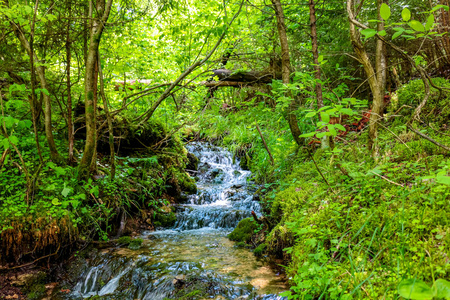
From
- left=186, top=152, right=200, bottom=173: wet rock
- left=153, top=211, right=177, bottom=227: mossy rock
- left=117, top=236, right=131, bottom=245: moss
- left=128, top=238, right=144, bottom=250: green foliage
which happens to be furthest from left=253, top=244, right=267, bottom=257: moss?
left=186, top=152, right=200, bottom=173: wet rock

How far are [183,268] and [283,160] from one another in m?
2.62

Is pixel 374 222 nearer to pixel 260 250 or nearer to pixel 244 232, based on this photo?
pixel 260 250

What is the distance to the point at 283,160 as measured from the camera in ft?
15.9

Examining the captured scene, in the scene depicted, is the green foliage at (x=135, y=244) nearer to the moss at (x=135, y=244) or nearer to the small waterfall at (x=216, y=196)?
the moss at (x=135, y=244)

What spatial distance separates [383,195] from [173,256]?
→ 315 cm

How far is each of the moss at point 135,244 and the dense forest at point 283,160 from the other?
35 mm

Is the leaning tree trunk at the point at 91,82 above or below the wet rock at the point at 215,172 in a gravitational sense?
above

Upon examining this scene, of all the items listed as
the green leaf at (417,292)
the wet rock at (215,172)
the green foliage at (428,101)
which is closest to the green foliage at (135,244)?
the green leaf at (417,292)

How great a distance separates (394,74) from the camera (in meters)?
5.03

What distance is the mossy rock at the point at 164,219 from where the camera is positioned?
19.4ft

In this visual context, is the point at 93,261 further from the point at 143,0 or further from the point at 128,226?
the point at 143,0

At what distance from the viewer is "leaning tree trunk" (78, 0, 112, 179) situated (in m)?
4.21

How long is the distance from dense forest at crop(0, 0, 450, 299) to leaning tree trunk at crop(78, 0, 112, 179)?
0.9 inches

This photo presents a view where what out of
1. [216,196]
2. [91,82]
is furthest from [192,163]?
[91,82]
